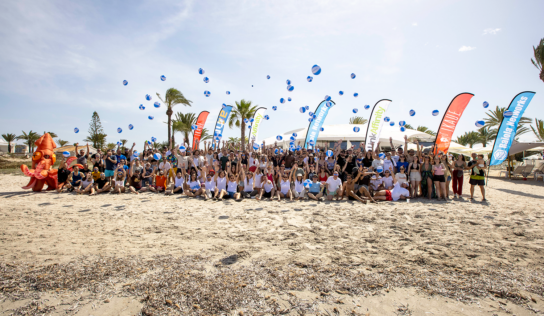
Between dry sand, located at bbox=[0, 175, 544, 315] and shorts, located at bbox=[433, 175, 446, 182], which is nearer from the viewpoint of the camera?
dry sand, located at bbox=[0, 175, 544, 315]

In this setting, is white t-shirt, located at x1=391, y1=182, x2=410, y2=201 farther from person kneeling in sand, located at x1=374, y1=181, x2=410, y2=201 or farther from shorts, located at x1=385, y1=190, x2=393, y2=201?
shorts, located at x1=385, y1=190, x2=393, y2=201

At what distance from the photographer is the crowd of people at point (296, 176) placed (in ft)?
25.6

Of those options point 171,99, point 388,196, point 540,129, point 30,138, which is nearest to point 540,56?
point 540,129

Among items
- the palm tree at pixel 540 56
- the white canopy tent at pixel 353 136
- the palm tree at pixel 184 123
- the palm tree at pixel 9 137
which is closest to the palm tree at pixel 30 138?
the palm tree at pixel 9 137

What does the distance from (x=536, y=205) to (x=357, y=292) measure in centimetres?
748

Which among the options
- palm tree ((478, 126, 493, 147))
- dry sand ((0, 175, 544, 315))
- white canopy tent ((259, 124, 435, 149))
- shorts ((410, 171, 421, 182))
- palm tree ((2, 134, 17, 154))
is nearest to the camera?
dry sand ((0, 175, 544, 315))

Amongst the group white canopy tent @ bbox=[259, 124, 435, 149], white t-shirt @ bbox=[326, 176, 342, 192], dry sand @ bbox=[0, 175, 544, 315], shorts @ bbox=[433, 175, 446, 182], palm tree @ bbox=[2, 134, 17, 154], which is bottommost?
Result: dry sand @ bbox=[0, 175, 544, 315]

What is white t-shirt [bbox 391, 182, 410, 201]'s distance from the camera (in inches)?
303

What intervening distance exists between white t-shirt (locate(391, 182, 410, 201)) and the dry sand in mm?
1554

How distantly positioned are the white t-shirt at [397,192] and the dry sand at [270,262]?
5.10ft

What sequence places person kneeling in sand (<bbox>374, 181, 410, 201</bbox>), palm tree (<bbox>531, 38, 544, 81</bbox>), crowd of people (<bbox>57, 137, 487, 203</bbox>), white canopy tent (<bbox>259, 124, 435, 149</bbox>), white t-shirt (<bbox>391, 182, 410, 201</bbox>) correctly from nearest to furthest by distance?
person kneeling in sand (<bbox>374, 181, 410, 201</bbox>)
white t-shirt (<bbox>391, 182, 410, 201</bbox>)
crowd of people (<bbox>57, 137, 487, 203</bbox>)
palm tree (<bbox>531, 38, 544, 81</bbox>)
white canopy tent (<bbox>259, 124, 435, 149</bbox>)

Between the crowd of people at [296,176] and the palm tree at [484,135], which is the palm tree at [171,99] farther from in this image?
the palm tree at [484,135]

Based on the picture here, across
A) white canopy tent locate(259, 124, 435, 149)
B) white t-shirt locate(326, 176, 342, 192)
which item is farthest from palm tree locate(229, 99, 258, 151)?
white t-shirt locate(326, 176, 342, 192)

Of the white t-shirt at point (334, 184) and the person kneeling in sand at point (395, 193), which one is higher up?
the white t-shirt at point (334, 184)
